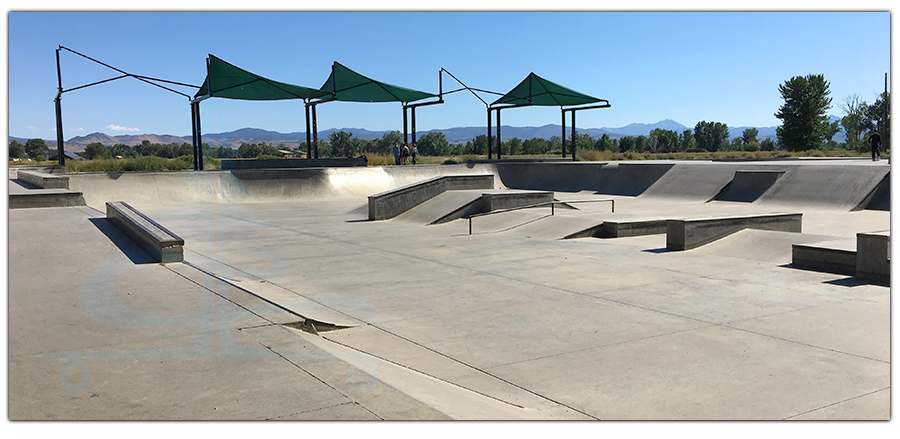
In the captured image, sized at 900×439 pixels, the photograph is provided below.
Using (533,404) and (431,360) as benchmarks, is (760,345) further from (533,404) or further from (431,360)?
(431,360)

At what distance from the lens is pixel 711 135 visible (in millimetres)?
90375

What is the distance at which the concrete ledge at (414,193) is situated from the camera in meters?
17.0

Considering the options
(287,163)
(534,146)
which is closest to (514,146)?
(534,146)

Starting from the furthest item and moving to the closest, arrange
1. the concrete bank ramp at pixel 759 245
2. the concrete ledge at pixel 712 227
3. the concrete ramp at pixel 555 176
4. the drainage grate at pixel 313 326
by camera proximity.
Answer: the concrete ramp at pixel 555 176
the concrete ledge at pixel 712 227
the concrete bank ramp at pixel 759 245
the drainage grate at pixel 313 326

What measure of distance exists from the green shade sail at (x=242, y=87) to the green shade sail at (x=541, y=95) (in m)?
9.87

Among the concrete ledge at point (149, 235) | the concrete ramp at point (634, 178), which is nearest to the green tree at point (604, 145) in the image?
the concrete ramp at point (634, 178)

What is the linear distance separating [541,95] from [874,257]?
86.2 feet

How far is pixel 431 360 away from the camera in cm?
524

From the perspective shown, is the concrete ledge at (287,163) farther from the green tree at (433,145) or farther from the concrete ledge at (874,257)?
the green tree at (433,145)

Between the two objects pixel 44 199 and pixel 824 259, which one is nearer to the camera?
pixel 824 259

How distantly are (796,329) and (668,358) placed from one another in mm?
1613

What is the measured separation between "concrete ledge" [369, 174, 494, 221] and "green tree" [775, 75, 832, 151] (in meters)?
43.4

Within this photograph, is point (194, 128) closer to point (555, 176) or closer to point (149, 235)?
point (555, 176)

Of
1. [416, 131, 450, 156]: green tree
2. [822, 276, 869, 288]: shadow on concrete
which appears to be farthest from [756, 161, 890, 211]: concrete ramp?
[416, 131, 450, 156]: green tree
